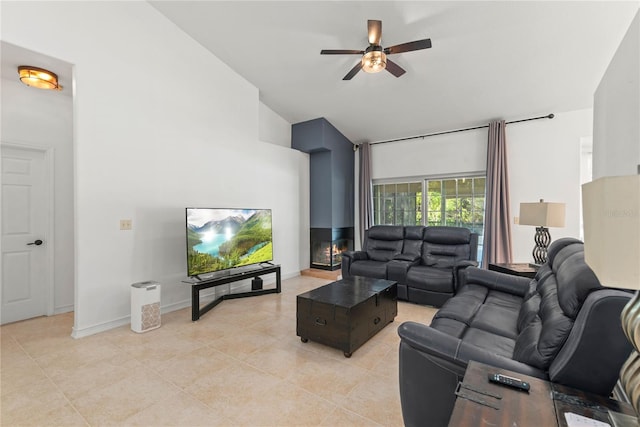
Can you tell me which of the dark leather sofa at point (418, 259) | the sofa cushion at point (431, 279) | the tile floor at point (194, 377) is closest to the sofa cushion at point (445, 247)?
the dark leather sofa at point (418, 259)

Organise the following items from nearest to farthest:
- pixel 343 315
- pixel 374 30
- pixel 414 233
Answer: pixel 343 315
pixel 374 30
pixel 414 233

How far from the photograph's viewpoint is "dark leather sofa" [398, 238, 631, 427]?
1.04 meters

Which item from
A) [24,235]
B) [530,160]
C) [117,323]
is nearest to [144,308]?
[117,323]

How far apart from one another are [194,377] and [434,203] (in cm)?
477

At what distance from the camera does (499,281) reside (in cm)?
274

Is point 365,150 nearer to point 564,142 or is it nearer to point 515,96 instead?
point 515,96

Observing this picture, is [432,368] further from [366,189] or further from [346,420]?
[366,189]

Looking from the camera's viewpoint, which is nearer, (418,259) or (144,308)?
(144,308)

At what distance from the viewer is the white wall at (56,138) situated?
2988 mm

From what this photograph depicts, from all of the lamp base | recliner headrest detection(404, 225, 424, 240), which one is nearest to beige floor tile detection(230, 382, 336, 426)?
recliner headrest detection(404, 225, 424, 240)

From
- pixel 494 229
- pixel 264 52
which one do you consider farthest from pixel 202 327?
pixel 494 229

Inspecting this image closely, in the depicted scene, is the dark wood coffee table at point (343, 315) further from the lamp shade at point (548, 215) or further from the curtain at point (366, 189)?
the curtain at point (366, 189)

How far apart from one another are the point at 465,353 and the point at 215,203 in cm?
358

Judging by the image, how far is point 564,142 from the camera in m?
4.19
